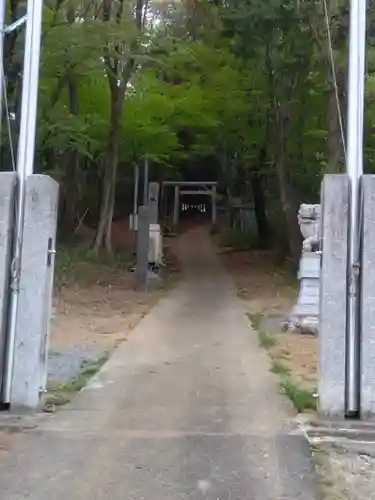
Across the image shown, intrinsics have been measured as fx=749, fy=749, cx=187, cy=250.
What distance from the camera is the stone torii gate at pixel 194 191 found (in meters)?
37.7

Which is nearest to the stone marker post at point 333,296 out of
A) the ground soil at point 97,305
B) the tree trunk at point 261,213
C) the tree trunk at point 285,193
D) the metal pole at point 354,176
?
the metal pole at point 354,176

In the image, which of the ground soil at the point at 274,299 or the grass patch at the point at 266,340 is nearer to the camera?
the ground soil at the point at 274,299

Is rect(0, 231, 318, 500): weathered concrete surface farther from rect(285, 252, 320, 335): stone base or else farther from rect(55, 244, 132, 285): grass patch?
rect(55, 244, 132, 285): grass patch

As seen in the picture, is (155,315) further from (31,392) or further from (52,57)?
(31,392)

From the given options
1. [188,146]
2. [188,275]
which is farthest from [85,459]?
[188,146]

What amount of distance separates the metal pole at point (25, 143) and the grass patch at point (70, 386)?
617mm

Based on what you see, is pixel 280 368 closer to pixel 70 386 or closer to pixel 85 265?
pixel 70 386

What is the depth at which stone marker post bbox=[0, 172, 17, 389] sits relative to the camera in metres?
5.80

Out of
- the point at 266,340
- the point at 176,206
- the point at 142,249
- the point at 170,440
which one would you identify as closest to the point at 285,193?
the point at 142,249

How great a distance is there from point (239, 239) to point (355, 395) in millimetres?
24166

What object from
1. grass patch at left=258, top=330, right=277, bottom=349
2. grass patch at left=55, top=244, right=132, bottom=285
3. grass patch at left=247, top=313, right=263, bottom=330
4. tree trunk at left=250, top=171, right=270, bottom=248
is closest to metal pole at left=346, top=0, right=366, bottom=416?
grass patch at left=258, top=330, right=277, bottom=349

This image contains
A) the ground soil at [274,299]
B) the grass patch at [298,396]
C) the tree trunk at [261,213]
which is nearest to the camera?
the grass patch at [298,396]

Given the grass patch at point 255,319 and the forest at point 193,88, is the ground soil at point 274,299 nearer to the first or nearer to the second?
the grass patch at point 255,319

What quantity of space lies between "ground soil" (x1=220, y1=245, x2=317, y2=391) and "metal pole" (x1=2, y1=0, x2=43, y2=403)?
2.76 m
